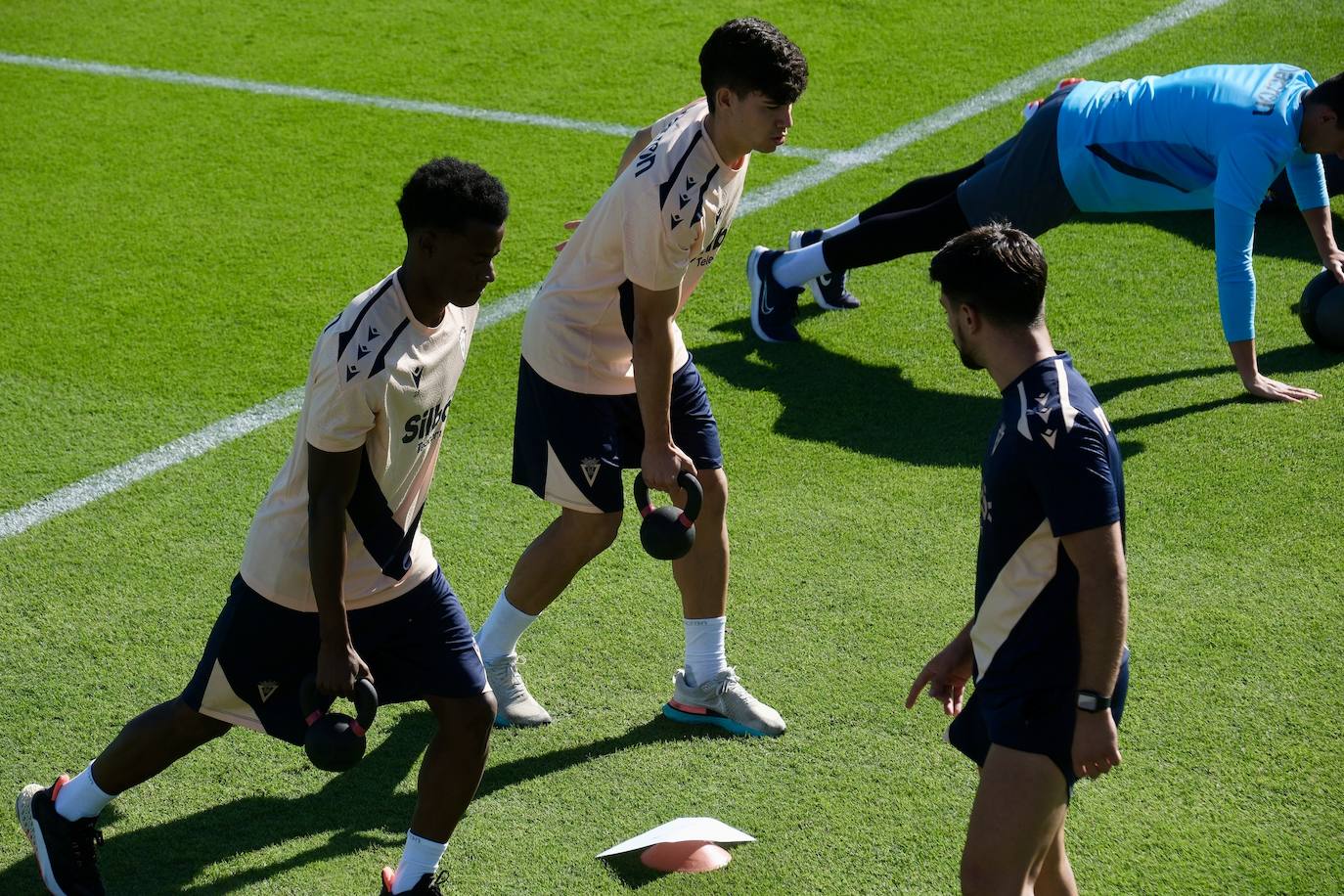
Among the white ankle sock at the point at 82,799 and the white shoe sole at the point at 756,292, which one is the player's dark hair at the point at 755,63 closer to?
the white ankle sock at the point at 82,799

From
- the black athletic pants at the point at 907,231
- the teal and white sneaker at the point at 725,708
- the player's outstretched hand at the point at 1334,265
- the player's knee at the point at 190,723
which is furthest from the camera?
the black athletic pants at the point at 907,231

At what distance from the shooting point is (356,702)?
369 cm

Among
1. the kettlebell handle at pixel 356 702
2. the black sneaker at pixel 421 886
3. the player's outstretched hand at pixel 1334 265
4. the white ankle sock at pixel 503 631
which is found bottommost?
the black sneaker at pixel 421 886

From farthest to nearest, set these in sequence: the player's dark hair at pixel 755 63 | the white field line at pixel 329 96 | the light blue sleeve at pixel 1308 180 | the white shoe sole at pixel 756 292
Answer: the white field line at pixel 329 96
the white shoe sole at pixel 756 292
the light blue sleeve at pixel 1308 180
the player's dark hair at pixel 755 63

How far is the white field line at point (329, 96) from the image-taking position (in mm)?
10508

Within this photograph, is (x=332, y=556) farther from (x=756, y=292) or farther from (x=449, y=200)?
(x=756, y=292)

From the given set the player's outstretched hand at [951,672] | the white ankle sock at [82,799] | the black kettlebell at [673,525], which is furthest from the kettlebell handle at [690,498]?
the white ankle sock at [82,799]

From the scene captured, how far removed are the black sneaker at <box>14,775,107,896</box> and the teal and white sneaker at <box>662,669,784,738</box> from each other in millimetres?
1852

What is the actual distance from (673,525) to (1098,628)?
1560 mm

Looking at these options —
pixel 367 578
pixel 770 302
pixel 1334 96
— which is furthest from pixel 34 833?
pixel 1334 96

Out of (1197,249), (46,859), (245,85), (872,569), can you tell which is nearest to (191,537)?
(46,859)

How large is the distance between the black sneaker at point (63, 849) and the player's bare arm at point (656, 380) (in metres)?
1.89

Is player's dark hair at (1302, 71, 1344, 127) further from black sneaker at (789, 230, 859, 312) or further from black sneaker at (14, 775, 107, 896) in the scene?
black sneaker at (14, 775, 107, 896)

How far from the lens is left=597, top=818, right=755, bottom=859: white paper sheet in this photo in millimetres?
4281
